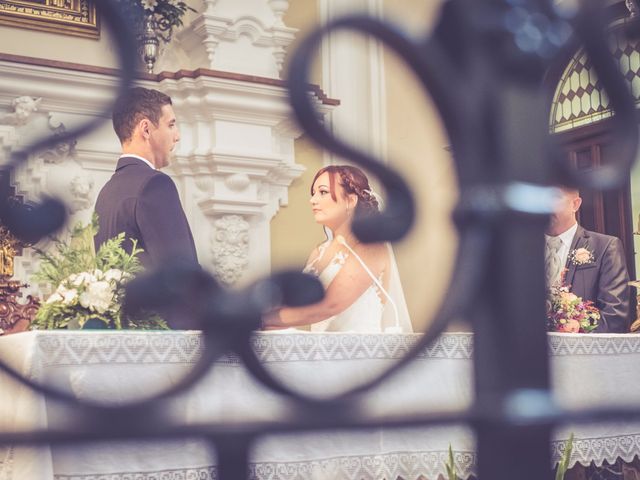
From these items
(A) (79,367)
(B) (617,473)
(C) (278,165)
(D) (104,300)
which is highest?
Result: (C) (278,165)

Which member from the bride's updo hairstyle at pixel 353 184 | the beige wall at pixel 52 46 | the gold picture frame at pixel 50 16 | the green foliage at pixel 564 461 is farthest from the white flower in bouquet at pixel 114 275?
the gold picture frame at pixel 50 16

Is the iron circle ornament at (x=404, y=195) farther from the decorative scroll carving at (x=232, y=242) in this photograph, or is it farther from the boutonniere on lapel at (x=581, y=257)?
the decorative scroll carving at (x=232, y=242)

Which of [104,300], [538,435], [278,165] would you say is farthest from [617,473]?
[538,435]

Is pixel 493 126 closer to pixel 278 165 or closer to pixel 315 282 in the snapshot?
pixel 315 282

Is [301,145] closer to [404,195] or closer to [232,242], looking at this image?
[232,242]

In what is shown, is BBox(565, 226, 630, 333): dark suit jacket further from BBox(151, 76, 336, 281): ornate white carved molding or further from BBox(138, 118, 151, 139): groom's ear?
BBox(138, 118, 151, 139): groom's ear

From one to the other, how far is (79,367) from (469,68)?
2.32 metres

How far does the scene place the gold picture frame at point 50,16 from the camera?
6.39m

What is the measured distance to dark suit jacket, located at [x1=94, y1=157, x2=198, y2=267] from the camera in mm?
3436

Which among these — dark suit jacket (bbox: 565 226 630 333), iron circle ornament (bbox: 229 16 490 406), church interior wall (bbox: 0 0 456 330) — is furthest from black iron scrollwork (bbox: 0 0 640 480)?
church interior wall (bbox: 0 0 456 330)

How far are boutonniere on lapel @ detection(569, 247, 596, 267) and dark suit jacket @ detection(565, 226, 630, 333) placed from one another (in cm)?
2

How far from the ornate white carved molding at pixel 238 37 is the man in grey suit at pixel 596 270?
2.50 meters

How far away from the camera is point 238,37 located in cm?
683

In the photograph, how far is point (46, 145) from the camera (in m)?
0.49
